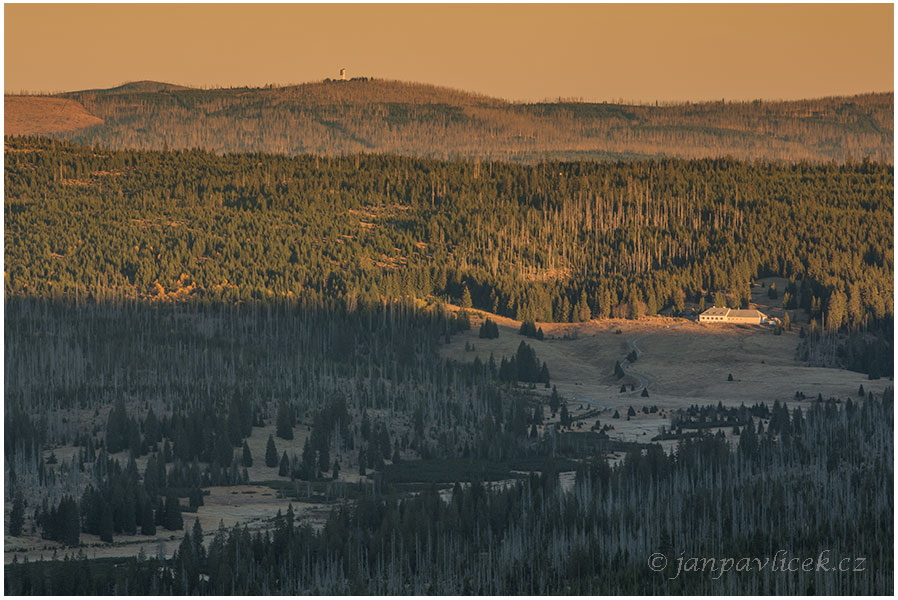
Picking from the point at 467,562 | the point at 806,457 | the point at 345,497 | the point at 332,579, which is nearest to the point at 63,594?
the point at 332,579

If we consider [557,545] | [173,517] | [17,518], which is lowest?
[173,517]

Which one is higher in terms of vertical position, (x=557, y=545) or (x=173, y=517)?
(x=557, y=545)

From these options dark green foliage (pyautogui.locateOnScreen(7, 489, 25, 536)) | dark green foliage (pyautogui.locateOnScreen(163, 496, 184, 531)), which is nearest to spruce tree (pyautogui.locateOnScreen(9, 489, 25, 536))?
dark green foliage (pyautogui.locateOnScreen(7, 489, 25, 536))

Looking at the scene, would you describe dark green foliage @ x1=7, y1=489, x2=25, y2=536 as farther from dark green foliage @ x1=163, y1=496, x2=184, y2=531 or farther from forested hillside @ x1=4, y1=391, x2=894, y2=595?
forested hillside @ x1=4, y1=391, x2=894, y2=595

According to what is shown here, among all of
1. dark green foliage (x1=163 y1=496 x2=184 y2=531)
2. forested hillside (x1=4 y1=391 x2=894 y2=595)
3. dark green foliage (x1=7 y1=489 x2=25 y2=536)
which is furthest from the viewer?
dark green foliage (x1=163 y1=496 x2=184 y2=531)

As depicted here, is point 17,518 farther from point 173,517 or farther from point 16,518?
point 173,517

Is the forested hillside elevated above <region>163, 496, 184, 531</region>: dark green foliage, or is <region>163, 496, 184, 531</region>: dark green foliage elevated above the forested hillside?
the forested hillside

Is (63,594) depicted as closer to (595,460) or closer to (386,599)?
(386,599)

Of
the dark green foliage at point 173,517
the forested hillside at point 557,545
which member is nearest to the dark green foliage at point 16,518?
the dark green foliage at point 173,517

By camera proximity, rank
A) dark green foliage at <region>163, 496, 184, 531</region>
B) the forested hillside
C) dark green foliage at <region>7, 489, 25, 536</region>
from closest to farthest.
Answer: the forested hillside
dark green foliage at <region>7, 489, 25, 536</region>
dark green foliage at <region>163, 496, 184, 531</region>

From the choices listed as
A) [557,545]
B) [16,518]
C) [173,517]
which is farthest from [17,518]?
[557,545]

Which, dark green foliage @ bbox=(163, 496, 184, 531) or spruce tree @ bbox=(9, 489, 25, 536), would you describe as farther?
dark green foliage @ bbox=(163, 496, 184, 531)
